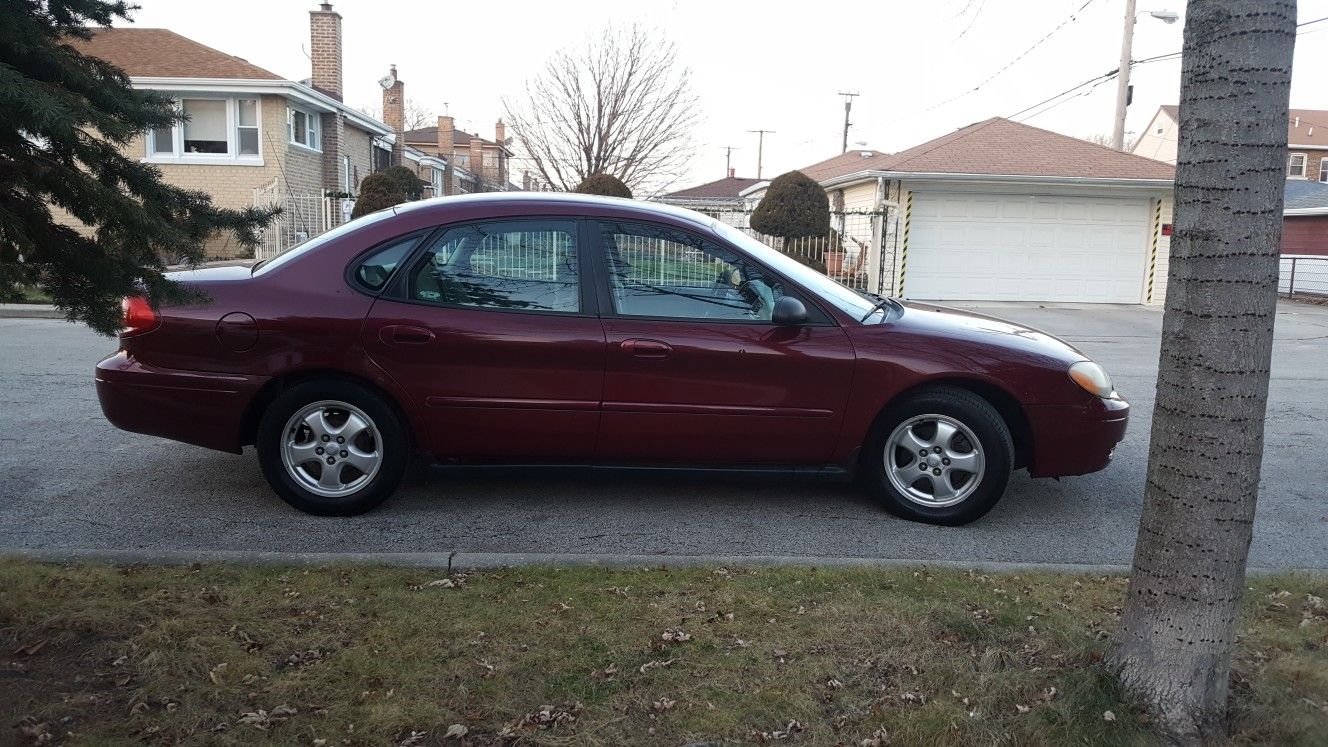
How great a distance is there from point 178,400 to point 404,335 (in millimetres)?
1216

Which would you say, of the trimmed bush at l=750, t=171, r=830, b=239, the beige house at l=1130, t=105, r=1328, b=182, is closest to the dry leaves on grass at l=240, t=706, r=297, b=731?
the trimmed bush at l=750, t=171, r=830, b=239

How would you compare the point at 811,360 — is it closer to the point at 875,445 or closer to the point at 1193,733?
the point at 875,445

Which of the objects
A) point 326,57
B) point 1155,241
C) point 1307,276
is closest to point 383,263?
point 1155,241

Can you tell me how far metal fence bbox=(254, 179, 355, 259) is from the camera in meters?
21.6

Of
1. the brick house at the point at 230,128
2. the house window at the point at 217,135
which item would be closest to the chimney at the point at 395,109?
the brick house at the point at 230,128

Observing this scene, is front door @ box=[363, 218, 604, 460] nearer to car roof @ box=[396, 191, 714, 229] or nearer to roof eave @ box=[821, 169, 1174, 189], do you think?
car roof @ box=[396, 191, 714, 229]

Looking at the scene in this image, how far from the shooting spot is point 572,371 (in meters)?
5.16

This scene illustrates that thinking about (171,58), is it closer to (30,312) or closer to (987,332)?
(30,312)

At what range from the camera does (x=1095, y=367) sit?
5441 millimetres

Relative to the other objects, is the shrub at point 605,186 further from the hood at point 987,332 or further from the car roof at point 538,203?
the hood at point 987,332

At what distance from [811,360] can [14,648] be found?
3554 mm

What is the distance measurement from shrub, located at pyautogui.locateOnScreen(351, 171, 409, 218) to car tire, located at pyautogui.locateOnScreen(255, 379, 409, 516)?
17.1m

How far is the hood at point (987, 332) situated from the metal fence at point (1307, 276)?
24.4m

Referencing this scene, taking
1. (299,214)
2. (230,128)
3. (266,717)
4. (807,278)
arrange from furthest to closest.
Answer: (230,128), (299,214), (807,278), (266,717)
